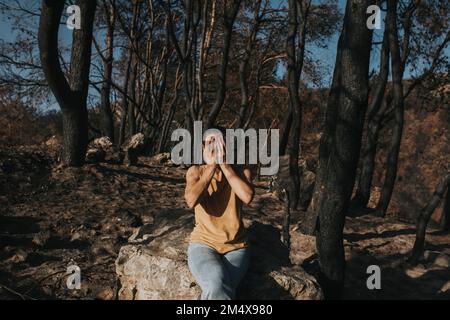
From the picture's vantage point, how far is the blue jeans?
353 centimetres

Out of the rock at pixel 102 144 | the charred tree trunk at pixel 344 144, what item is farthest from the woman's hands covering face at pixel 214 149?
the rock at pixel 102 144

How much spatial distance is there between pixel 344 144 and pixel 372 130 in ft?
19.9

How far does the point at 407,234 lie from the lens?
27.2ft

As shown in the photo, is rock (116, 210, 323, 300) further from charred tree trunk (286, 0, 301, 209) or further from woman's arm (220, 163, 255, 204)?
charred tree trunk (286, 0, 301, 209)

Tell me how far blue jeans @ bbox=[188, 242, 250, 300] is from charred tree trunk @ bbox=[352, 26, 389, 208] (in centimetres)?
694

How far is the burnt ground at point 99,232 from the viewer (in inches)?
207

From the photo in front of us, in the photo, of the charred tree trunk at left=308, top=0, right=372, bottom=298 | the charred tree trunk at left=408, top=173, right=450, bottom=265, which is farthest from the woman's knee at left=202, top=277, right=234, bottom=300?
the charred tree trunk at left=408, top=173, right=450, bottom=265

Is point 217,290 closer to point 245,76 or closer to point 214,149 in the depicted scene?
point 214,149

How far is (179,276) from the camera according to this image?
3.93 metres

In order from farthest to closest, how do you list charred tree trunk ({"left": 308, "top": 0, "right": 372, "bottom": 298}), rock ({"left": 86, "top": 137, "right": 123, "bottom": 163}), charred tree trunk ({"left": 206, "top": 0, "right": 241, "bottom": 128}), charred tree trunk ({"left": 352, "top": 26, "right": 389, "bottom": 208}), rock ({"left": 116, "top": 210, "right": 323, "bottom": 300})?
charred tree trunk ({"left": 352, "top": 26, "right": 389, "bottom": 208})
charred tree trunk ({"left": 206, "top": 0, "right": 241, "bottom": 128})
rock ({"left": 86, "top": 137, "right": 123, "bottom": 163})
charred tree trunk ({"left": 308, "top": 0, "right": 372, "bottom": 298})
rock ({"left": 116, "top": 210, "right": 323, "bottom": 300})

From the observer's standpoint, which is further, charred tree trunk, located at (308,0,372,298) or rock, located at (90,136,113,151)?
rock, located at (90,136,113,151)

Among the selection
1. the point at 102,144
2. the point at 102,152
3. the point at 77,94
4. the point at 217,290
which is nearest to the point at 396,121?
the point at 102,152

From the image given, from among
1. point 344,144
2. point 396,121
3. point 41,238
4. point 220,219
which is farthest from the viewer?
point 396,121
